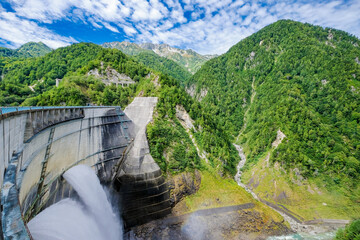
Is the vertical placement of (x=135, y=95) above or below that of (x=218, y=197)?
above

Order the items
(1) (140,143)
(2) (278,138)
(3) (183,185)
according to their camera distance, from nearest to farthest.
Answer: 1. (1) (140,143)
2. (3) (183,185)
3. (2) (278,138)

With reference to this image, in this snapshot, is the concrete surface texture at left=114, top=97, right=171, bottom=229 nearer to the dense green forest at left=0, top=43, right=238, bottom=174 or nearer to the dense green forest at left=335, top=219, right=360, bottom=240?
the dense green forest at left=0, top=43, right=238, bottom=174

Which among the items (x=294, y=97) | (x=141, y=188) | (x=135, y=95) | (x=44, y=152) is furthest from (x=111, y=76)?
(x=294, y=97)

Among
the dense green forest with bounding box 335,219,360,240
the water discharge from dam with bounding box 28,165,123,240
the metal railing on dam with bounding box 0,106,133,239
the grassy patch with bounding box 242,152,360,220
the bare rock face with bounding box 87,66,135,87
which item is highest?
the bare rock face with bounding box 87,66,135,87

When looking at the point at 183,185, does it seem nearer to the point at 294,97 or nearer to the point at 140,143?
the point at 140,143

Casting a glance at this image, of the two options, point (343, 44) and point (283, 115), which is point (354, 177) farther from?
point (343, 44)

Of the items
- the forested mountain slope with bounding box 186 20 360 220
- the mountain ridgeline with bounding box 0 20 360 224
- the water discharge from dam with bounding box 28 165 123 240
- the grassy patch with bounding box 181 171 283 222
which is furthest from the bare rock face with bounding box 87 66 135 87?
the forested mountain slope with bounding box 186 20 360 220

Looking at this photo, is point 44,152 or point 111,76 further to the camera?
point 111,76
